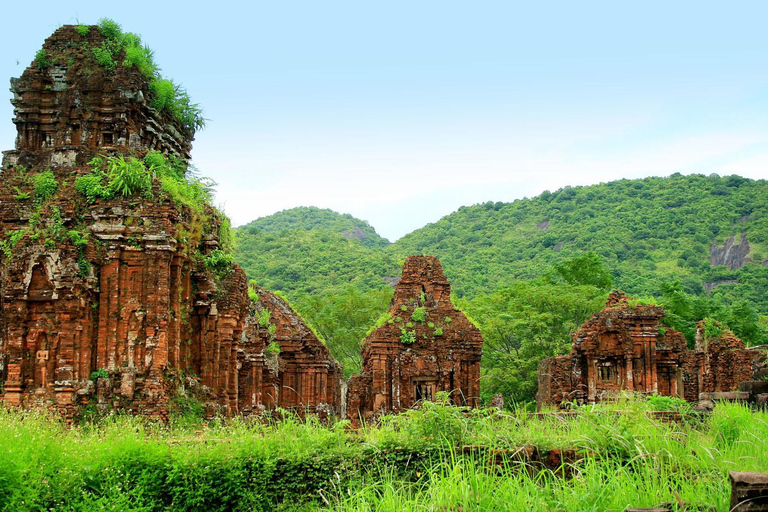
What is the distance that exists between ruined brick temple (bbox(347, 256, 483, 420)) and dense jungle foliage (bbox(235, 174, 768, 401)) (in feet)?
33.8

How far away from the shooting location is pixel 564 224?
213ft

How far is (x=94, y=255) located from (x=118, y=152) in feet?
7.17

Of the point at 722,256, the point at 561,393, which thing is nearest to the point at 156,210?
the point at 561,393

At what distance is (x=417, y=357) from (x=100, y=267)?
1104 centimetres

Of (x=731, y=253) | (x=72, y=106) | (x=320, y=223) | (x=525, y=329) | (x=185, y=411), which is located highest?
(x=320, y=223)

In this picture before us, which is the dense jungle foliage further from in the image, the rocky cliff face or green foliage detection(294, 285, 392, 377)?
the rocky cliff face

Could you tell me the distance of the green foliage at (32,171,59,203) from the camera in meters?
14.5

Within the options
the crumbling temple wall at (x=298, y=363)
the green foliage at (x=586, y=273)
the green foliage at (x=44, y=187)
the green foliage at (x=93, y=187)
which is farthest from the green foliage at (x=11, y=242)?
the green foliage at (x=586, y=273)

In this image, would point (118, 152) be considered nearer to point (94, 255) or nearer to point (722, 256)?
point (94, 255)

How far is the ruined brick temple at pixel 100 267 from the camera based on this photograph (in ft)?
43.4

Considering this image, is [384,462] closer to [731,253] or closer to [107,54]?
[107,54]

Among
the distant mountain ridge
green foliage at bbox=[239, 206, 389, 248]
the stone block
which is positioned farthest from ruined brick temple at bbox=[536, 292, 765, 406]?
green foliage at bbox=[239, 206, 389, 248]

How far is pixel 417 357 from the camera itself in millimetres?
23203

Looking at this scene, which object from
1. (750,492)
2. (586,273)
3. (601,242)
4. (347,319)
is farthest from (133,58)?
(601,242)
